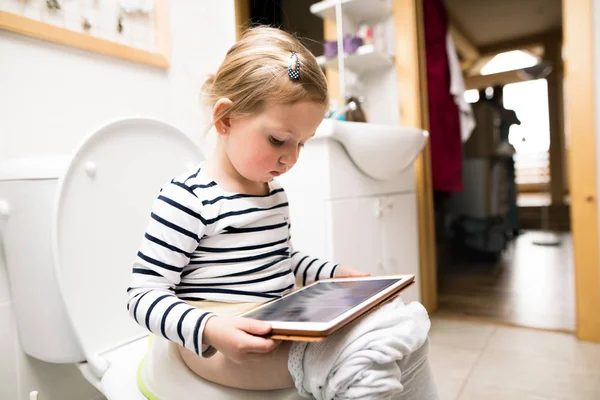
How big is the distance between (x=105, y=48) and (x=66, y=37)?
0.09m

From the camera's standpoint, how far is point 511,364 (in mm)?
1193

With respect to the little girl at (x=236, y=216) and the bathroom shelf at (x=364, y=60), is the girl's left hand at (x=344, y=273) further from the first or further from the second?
the bathroom shelf at (x=364, y=60)

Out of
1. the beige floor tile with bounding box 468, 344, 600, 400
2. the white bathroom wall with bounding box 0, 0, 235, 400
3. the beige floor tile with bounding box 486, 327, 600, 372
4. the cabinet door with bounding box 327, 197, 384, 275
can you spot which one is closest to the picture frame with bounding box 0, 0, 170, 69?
the white bathroom wall with bounding box 0, 0, 235, 400

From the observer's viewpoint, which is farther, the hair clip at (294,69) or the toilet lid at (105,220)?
the toilet lid at (105,220)

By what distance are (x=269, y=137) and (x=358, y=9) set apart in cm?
126

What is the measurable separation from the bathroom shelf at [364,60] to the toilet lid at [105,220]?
89 cm

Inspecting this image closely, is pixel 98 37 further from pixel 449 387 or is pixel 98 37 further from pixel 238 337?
pixel 449 387

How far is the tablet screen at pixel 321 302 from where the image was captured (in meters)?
0.45

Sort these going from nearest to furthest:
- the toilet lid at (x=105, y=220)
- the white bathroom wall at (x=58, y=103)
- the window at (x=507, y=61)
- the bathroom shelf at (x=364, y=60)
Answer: the toilet lid at (x=105, y=220) → the white bathroom wall at (x=58, y=103) → the bathroom shelf at (x=364, y=60) → the window at (x=507, y=61)

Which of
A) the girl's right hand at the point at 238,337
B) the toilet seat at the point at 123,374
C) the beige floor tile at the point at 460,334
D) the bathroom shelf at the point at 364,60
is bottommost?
the beige floor tile at the point at 460,334

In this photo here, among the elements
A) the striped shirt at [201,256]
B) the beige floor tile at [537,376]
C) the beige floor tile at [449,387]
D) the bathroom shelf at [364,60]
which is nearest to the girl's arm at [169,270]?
the striped shirt at [201,256]

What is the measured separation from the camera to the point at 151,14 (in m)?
1.08

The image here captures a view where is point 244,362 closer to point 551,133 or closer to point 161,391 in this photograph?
point 161,391

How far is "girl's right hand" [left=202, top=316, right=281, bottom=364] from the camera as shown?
426mm
